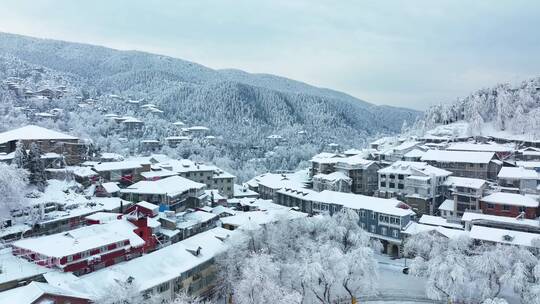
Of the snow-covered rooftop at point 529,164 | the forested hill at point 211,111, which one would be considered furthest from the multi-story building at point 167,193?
the snow-covered rooftop at point 529,164

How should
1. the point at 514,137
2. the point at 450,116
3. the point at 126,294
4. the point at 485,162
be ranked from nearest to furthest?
the point at 126,294 < the point at 485,162 < the point at 514,137 < the point at 450,116

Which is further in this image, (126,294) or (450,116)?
(450,116)

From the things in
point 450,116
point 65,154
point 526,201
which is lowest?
point 526,201

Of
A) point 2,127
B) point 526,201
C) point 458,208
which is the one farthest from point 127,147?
point 526,201

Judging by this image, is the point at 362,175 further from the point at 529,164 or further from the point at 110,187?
the point at 110,187

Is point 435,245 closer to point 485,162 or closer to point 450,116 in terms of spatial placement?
point 485,162

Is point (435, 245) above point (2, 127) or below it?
below

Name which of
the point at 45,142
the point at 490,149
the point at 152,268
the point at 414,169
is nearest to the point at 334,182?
the point at 414,169

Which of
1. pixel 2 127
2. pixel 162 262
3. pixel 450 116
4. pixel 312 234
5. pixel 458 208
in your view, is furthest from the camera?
pixel 450 116
